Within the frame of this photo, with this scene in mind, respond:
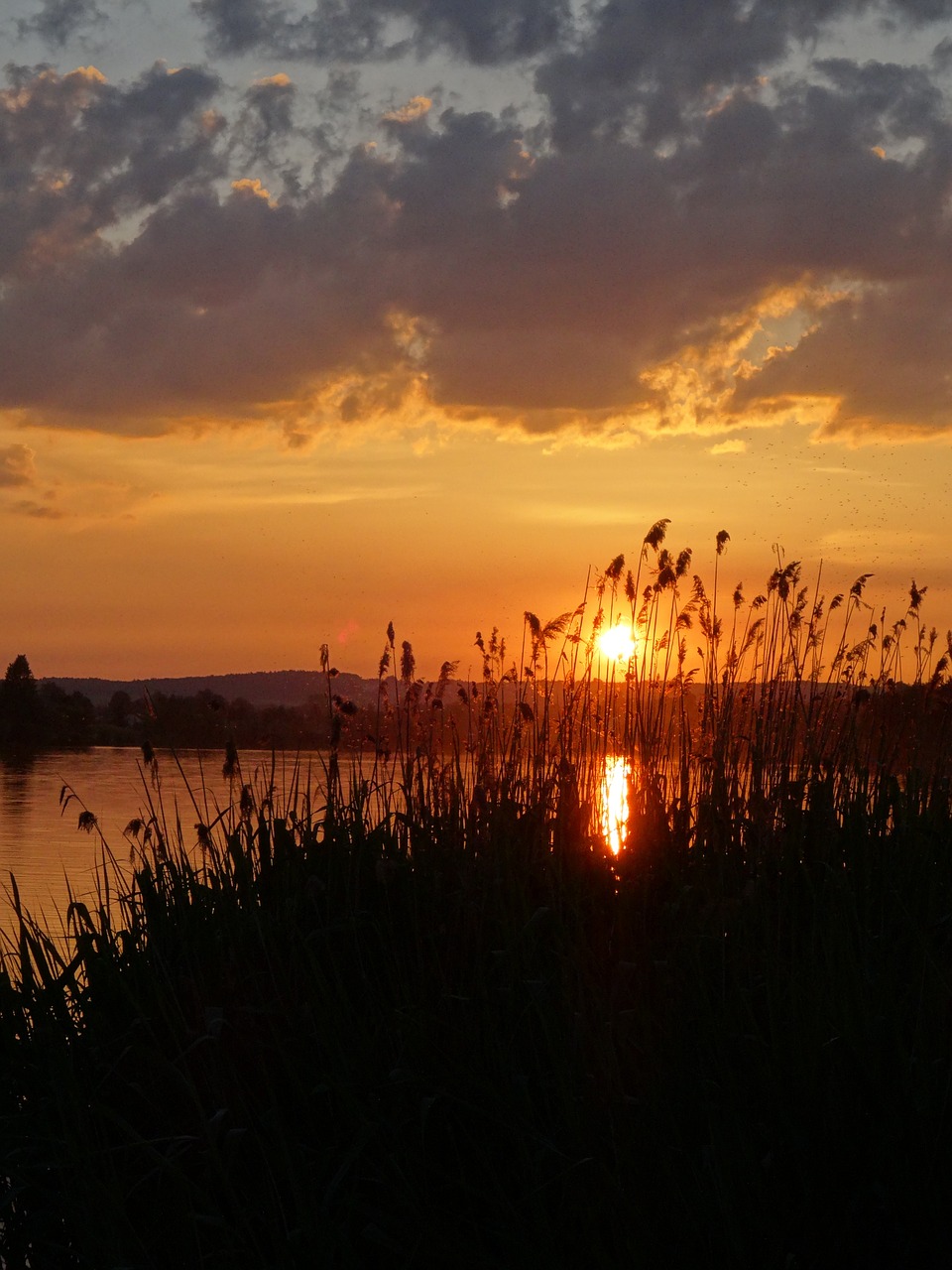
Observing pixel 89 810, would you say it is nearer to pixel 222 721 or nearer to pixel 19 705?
pixel 222 721

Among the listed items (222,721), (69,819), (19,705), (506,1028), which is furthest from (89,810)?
(19,705)

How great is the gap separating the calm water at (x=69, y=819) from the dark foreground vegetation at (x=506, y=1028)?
0.69 metres

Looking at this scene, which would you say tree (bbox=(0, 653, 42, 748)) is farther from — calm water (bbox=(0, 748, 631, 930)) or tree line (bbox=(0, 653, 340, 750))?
tree line (bbox=(0, 653, 340, 750))

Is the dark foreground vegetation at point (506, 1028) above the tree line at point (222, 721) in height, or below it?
below

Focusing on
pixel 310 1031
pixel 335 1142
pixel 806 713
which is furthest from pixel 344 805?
pixel 806 713

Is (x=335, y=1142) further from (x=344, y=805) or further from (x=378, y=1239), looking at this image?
(x=344, y=805)

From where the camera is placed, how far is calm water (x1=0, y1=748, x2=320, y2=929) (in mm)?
7184

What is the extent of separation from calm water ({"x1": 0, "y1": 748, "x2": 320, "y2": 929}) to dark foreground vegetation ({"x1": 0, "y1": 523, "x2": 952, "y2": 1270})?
69 cm

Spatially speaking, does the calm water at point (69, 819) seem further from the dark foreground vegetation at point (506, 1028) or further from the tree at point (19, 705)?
the tree at point (19, 705)

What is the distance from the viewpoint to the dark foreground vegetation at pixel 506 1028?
2.84 metres

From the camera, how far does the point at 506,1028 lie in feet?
11.9

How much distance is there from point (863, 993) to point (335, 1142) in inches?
59.9

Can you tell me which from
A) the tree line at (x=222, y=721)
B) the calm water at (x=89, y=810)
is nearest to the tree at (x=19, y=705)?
the calm water at (x=89, y=810)

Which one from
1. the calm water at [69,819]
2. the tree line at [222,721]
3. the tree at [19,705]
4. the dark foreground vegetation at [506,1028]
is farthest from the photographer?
the tree at [19,705]
